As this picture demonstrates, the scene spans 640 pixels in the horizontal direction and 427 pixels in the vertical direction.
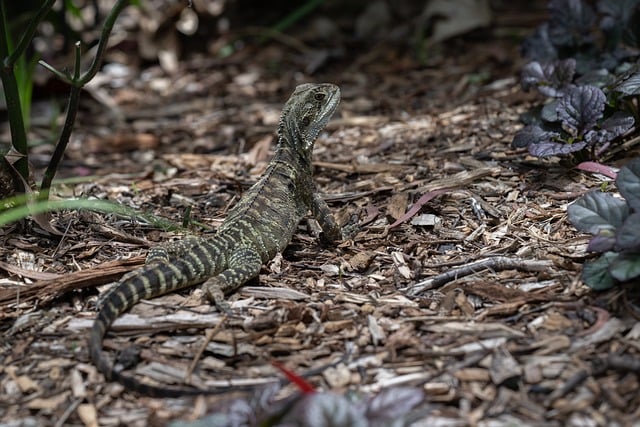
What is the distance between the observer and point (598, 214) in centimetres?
435

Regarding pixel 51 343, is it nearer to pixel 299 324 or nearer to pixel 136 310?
pixel 136 310

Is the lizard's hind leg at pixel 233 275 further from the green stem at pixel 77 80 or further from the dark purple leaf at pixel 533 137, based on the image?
the dark purple leaf at pixel 533 137

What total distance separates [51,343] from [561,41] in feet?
17.1

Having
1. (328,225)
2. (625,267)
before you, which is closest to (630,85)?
(625,267)

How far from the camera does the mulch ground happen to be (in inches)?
152

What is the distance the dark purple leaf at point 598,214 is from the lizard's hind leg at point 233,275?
2.11 meters

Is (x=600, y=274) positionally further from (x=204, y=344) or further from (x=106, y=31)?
(x=106, y=31)

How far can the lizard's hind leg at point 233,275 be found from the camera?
4.74 m

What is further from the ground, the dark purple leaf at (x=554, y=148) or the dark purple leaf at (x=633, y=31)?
the dark purple leaf at (x=633, y=31)

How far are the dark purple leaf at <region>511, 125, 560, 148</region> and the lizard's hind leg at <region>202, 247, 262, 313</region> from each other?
A: 2314 mm

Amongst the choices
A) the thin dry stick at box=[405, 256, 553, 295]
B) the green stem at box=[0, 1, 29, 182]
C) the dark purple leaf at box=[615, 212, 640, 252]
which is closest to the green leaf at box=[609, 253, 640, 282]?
the dark purple leaf at box=[615, 212, 640, 252]

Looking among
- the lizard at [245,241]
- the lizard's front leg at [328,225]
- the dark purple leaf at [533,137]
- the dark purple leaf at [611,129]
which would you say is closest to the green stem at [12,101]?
the lizard at [245,241]

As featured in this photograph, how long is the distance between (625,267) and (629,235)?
17 cm

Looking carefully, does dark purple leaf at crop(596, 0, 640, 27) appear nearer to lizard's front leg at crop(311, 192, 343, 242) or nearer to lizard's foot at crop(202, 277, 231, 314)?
lizard's front leg at crop(311, 192, 343, 242)
